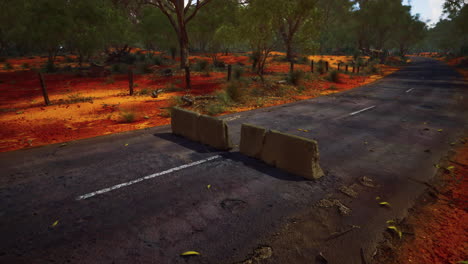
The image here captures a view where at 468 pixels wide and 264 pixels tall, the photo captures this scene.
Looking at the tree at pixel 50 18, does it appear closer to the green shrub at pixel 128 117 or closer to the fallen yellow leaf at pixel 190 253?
the green shrub at pixel 128 117

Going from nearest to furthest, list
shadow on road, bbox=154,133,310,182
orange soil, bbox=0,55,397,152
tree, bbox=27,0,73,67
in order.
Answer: shadow on road, bbox=154,133,310,182, orange soil, bbox=0,55,397,152, tree, bbox=27,0,73,67

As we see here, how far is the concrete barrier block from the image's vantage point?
16.3 ft

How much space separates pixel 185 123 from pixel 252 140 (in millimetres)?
2387

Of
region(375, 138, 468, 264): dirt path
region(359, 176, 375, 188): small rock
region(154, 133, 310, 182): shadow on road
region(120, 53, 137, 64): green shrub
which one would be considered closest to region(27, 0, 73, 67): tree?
region(120, 53, 137, 64): green shrub

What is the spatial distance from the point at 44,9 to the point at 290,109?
24582 millimetres

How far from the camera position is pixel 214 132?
6539 mm

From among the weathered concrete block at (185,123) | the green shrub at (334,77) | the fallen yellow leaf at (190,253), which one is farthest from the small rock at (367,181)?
the green shrub at (334,77)

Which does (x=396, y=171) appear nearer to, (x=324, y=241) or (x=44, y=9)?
(x=324, y=241)

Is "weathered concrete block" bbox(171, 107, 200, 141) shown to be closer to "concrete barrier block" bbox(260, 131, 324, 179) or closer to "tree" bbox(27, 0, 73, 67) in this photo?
"concrete barrier block" bbox(260, 131, 324, 179)

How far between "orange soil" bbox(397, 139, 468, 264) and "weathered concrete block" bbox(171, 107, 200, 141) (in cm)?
524

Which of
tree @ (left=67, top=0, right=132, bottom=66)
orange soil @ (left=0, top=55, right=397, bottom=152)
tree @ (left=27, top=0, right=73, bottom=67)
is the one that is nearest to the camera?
orange soil @ (left=0, top=55, right=397, bottom=152)

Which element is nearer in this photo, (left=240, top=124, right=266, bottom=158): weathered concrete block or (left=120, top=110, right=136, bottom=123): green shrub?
(left=240, top=124, right=266, bottom=158): weathered concrete block

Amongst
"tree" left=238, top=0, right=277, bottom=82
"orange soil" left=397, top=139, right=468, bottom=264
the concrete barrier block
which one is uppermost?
"tree" left=238, top=0, right=277, bottom=82

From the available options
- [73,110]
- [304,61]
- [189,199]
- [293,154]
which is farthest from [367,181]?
[304,61]
